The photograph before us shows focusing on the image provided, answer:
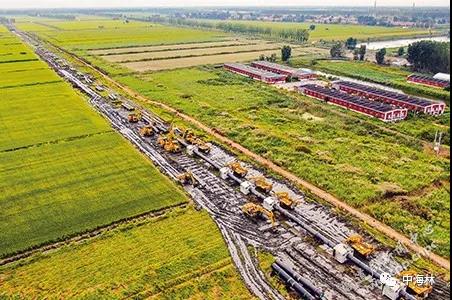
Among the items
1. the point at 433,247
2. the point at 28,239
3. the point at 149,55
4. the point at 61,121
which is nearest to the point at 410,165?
the point at 433,247

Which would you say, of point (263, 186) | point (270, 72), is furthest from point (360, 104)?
point (263, 186)

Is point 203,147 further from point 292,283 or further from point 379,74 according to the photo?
point 379,74

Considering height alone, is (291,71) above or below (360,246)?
above

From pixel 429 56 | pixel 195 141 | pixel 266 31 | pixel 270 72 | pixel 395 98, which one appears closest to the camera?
pixel 195 141

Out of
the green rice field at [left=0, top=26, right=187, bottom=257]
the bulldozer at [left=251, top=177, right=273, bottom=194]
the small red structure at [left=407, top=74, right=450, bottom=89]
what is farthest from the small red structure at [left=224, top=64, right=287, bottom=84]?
the bulldozer at [left=251, top=177, right=273, bottom=194]

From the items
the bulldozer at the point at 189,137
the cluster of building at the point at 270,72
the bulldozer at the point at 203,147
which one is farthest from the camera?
the cluster of building at the point at 270,72

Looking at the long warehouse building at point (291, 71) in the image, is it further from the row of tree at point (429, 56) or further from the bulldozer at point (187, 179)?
the bulldozer at point (187, 179)

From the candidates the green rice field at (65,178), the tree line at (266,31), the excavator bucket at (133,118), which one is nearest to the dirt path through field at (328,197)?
the excavator bucket at (133,118)
